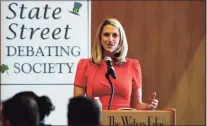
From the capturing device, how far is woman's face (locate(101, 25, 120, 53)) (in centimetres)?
339

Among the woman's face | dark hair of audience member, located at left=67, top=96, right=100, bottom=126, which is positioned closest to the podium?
dark hair of audience member, located at left=67, top=96, right=100, bottom=126

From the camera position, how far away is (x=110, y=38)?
11.1ft

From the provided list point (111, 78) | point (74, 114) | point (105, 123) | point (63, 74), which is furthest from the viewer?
point (63, 74)

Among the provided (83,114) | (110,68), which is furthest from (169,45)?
(83,114)

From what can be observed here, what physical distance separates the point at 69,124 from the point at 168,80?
3.74 m

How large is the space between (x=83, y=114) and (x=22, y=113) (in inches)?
9.5

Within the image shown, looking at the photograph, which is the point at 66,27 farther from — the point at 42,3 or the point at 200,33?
the point at 200,33

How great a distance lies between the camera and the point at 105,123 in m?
2.62

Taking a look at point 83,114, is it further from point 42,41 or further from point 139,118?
point 42,41

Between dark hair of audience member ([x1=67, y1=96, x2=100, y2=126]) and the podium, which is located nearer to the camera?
dark hair of audience member ([x1=67, y1=96, x2=100, y2=126])

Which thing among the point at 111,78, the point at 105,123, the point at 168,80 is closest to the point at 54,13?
the point at 168,80

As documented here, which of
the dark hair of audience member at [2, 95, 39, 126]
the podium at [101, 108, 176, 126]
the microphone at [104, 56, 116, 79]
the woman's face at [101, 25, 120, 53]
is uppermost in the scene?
the woman's face at [101, 25, 120, 53]

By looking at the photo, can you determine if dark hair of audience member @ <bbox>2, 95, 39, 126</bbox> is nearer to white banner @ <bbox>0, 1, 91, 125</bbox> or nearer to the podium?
the podium

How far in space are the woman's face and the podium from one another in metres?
0.81
